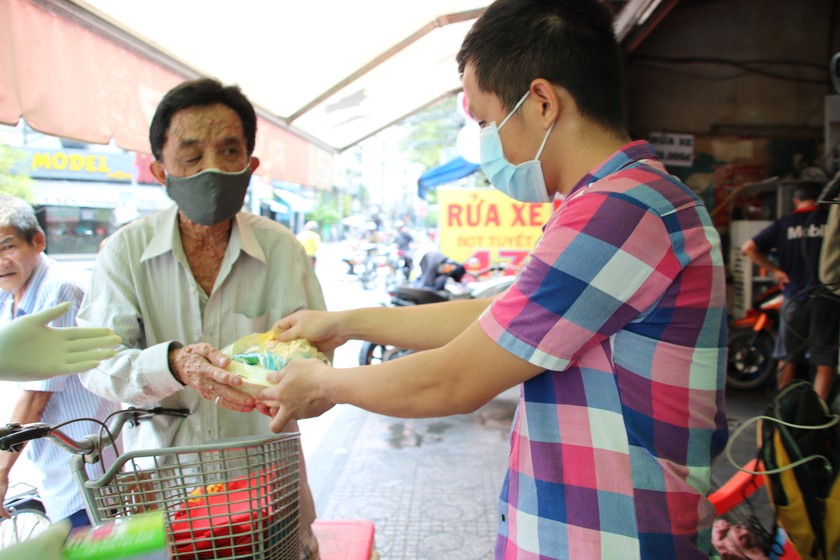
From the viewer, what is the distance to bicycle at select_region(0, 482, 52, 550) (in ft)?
7.04

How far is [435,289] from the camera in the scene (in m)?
7.06

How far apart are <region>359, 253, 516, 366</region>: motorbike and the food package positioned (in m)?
4.63

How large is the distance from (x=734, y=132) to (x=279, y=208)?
19.6m

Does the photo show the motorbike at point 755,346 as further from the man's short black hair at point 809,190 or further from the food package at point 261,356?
the food package at point 261,356

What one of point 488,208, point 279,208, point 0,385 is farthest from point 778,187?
point 279,208

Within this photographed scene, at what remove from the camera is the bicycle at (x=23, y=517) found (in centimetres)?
215

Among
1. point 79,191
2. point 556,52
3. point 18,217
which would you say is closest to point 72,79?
point 18,217

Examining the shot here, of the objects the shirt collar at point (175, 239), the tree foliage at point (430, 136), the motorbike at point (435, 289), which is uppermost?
the tree foliage at point (430, 136)

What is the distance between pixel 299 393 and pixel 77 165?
11876mm

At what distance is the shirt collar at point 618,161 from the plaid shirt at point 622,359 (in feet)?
0.15

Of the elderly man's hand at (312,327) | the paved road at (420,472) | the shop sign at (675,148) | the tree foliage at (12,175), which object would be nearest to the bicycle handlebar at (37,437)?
the elderly man's hand at (312,327)

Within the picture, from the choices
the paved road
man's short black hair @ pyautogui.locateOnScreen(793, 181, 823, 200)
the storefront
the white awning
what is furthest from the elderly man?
the white awning

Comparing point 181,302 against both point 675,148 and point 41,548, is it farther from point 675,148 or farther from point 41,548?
point 675,148

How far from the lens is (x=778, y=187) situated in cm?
637
